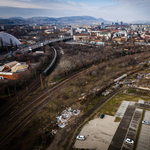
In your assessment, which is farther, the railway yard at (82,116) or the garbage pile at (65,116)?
the garbage pile at (65,116)

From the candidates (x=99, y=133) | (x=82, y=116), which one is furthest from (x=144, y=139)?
(x=82, y=116)

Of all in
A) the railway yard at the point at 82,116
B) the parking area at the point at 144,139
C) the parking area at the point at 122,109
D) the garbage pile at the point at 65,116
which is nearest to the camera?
the parking area at the point at 144,139

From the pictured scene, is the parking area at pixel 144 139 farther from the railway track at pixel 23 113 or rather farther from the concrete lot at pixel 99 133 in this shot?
the railway track at pixel 23 113

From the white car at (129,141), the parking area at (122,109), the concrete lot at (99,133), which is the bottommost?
the concrete lot at (99,133)

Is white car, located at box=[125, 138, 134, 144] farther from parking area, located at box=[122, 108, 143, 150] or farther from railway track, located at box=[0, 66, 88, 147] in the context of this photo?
railway track, located at box=[0, 66, 88, 147]

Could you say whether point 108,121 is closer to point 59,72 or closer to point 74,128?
point 74,128

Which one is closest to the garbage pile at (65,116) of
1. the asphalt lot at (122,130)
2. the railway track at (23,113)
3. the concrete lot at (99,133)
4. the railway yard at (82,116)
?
the railway yard at (82,116)

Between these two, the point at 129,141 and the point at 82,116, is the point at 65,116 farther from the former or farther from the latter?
the point at 129,141

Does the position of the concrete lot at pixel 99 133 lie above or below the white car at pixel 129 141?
below
